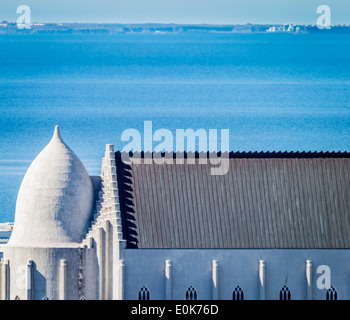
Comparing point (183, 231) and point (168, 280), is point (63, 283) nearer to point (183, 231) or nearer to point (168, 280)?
point (168, 280)

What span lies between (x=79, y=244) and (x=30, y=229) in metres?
3.62

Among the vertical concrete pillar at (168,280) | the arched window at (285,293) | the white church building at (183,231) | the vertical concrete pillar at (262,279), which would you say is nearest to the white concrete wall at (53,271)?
the white church building at (183,231)

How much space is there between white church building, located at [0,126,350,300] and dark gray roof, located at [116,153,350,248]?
0.07 metres

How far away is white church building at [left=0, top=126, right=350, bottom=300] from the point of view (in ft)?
314

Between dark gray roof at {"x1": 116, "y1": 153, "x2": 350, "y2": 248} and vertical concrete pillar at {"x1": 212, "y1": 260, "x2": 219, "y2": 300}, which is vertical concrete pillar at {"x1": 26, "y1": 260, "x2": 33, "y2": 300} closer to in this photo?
dark gray roof at {"x1": 116, "y1": 153, "x2": 350, "y2": 248}

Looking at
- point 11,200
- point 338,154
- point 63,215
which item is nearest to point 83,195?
point 63,215

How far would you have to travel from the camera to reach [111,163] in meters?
97.9

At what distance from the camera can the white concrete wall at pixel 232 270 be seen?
95375mm

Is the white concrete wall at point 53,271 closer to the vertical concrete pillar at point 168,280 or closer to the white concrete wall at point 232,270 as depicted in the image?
the white concrete wall at point 232,270

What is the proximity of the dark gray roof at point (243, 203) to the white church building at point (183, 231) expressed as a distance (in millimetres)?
68

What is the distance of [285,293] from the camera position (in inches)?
3792

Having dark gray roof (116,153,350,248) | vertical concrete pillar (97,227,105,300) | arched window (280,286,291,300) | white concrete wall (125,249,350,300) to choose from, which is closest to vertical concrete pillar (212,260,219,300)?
white concrete wall (125,249,350,300)

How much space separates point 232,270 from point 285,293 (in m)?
3.94
